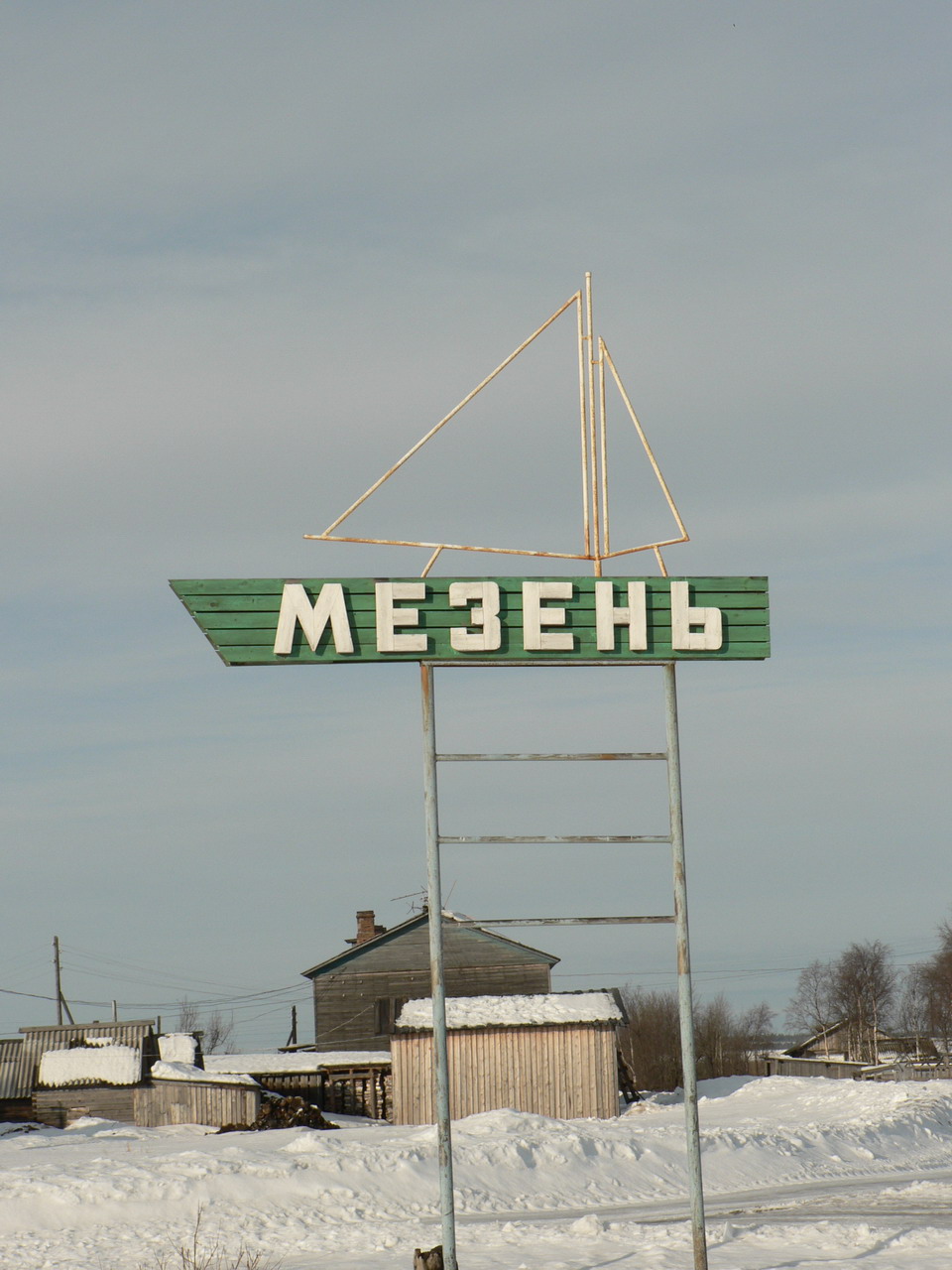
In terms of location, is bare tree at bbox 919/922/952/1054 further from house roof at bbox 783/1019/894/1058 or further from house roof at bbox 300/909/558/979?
house roof at bbox 300/909/558/979

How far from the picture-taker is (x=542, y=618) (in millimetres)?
15852

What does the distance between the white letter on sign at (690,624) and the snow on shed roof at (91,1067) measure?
121 ft

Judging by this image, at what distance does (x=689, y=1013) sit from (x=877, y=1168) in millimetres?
20702

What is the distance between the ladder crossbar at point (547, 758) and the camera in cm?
1507

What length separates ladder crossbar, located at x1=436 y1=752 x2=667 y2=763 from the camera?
15.1 m

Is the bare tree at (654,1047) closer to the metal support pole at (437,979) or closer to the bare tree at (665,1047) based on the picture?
the bare tree at (665,1047)

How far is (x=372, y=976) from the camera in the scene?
57.1 m

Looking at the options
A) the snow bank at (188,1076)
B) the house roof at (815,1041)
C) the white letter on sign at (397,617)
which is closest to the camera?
the white letter on sign at (397,617)

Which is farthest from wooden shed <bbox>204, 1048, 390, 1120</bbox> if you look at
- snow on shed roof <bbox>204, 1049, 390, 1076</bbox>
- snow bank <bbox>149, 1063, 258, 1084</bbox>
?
snow bank <bbox>149, 1063, 258, 1084</bbox>

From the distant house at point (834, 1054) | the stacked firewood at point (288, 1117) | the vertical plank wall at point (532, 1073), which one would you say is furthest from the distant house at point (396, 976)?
the distant house at point (834, 1054)

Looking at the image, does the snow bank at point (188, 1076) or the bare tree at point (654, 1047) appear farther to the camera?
the bare tree at point (654, 1047)

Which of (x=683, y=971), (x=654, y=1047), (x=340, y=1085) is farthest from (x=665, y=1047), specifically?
(x=683, y=971)

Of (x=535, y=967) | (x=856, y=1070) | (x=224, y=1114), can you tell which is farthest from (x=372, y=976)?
(x=856, y=1070)

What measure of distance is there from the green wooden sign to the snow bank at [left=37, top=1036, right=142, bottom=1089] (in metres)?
35.8
